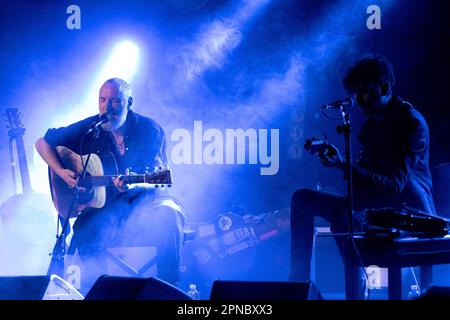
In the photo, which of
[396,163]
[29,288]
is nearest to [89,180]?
[29,288]

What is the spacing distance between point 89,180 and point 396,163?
8.36 ft

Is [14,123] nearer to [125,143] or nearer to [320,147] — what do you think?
[125,143]

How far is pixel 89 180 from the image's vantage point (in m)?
5.36

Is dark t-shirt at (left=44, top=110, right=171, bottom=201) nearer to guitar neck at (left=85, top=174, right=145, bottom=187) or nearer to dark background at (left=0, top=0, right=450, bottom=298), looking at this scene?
guitar neck at (left=85, top=174, right=145, bottom=187)

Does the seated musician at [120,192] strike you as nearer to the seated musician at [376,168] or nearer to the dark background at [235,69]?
the dark background at [235,69]

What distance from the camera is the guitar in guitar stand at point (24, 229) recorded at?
20.4 feet

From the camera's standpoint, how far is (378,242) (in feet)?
13.1

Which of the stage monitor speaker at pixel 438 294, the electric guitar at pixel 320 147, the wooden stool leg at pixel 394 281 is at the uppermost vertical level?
the electric guitar at pixel 320 147

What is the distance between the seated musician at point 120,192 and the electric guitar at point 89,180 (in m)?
0.02

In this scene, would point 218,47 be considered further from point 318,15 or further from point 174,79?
point 318,15

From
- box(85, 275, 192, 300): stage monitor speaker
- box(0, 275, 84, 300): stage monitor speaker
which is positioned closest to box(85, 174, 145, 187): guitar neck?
box(0, 275, 84, 300): stage monitor speaker

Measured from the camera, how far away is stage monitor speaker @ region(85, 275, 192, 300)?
288 cm

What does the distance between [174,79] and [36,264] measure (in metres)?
2.34

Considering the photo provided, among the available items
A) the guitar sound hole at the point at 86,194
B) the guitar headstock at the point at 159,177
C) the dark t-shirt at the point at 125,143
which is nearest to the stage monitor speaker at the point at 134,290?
the guitar headstock at the point at 159,177
